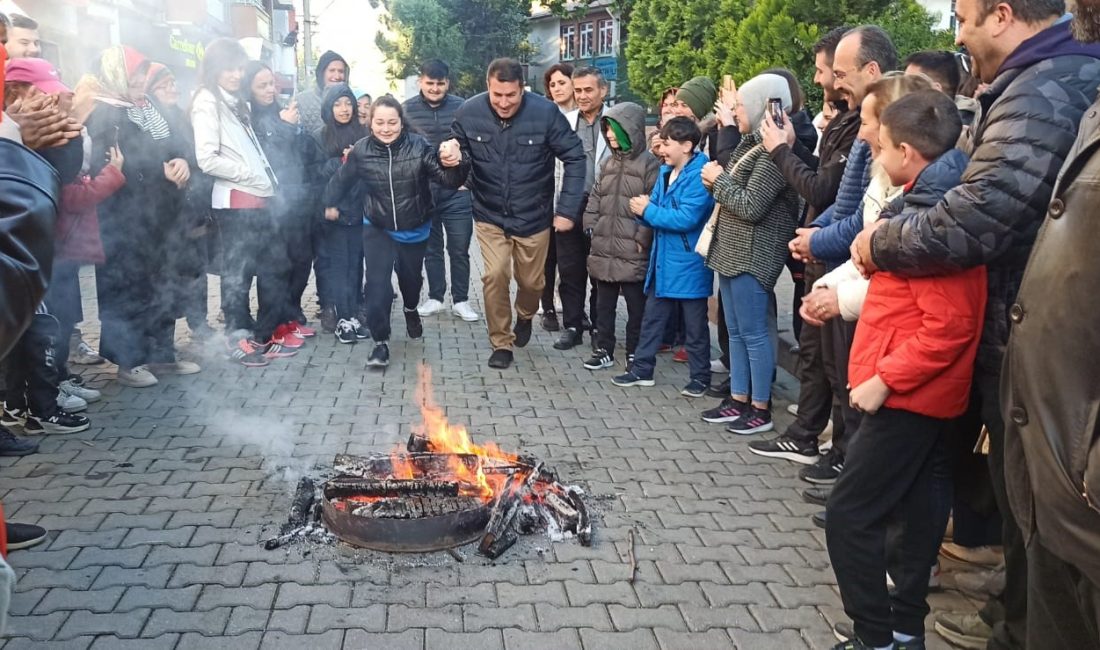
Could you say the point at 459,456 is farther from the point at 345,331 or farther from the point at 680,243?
the point at 345,331

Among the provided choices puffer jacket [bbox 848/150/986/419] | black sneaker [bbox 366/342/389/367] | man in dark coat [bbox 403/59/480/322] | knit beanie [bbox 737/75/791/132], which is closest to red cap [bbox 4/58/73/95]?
black sneaker [bbox 366/342/389/367]

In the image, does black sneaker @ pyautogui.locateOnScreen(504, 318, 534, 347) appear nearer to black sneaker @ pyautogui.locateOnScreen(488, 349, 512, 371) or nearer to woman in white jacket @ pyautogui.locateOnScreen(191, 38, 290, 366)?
black sneaker @ pyautogui.locateOnScreen(488, 349, 512, 371)

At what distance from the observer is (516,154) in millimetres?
7328

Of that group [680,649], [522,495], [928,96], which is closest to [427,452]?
[522,495]

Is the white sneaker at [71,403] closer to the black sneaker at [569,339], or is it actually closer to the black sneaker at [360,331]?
the black sneaker at [360,331]

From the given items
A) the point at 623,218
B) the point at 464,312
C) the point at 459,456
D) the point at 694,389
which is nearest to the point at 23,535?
the point at 459,456

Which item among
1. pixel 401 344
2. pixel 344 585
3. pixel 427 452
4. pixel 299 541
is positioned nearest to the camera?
pixel 344 585

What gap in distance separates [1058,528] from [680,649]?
167 centimetres

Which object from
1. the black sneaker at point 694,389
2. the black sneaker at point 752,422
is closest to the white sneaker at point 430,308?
the black sneaker at point 694,389

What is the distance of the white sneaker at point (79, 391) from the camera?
19.6 feet

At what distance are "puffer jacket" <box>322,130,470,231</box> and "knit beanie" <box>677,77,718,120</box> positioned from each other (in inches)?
77.4

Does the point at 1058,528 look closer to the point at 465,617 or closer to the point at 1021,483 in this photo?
the point at 1021,483

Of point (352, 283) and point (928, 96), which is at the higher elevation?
point (928, 96)

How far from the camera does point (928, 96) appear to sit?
3176mm
